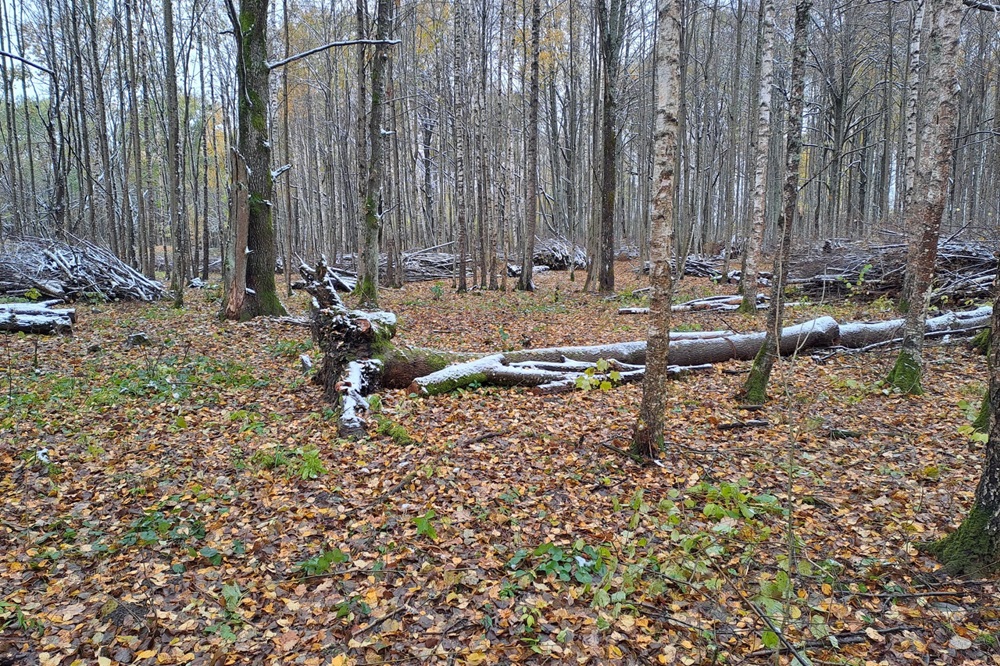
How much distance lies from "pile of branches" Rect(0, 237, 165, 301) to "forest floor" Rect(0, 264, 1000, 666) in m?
7.25

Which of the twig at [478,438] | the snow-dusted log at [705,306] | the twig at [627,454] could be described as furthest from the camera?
the snow-dusted log at [705,306]

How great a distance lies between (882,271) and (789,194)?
350 inches

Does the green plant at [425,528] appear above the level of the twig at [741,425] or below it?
below

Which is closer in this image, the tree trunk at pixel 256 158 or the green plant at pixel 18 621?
the green plant at pixel 18 621

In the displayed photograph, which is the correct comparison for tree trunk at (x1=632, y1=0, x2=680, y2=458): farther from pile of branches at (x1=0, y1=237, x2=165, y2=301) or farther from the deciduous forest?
pile of branches at (x1=0, y1=237, x2=165, y2=301)

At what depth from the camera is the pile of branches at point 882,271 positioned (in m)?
11.0

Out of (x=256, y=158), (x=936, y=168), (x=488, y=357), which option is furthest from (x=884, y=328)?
(x=256, y=158)

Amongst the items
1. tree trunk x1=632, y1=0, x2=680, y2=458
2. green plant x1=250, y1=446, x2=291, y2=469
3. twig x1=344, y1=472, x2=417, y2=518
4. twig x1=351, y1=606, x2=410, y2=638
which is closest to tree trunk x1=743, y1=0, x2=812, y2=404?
tree trunk x1=632, y1=0, x2=680, y2=458

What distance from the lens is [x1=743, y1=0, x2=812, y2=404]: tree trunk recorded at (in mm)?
6031

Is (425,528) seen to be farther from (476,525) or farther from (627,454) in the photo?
(627,454)

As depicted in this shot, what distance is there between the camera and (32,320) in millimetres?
9625

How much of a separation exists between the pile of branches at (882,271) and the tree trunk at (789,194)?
4320 mm

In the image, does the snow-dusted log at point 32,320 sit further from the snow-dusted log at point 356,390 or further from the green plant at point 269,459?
the green plant at point 269,459

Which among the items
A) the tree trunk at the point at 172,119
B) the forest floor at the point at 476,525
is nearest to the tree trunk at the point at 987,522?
the forest floor at the point at 476,525
